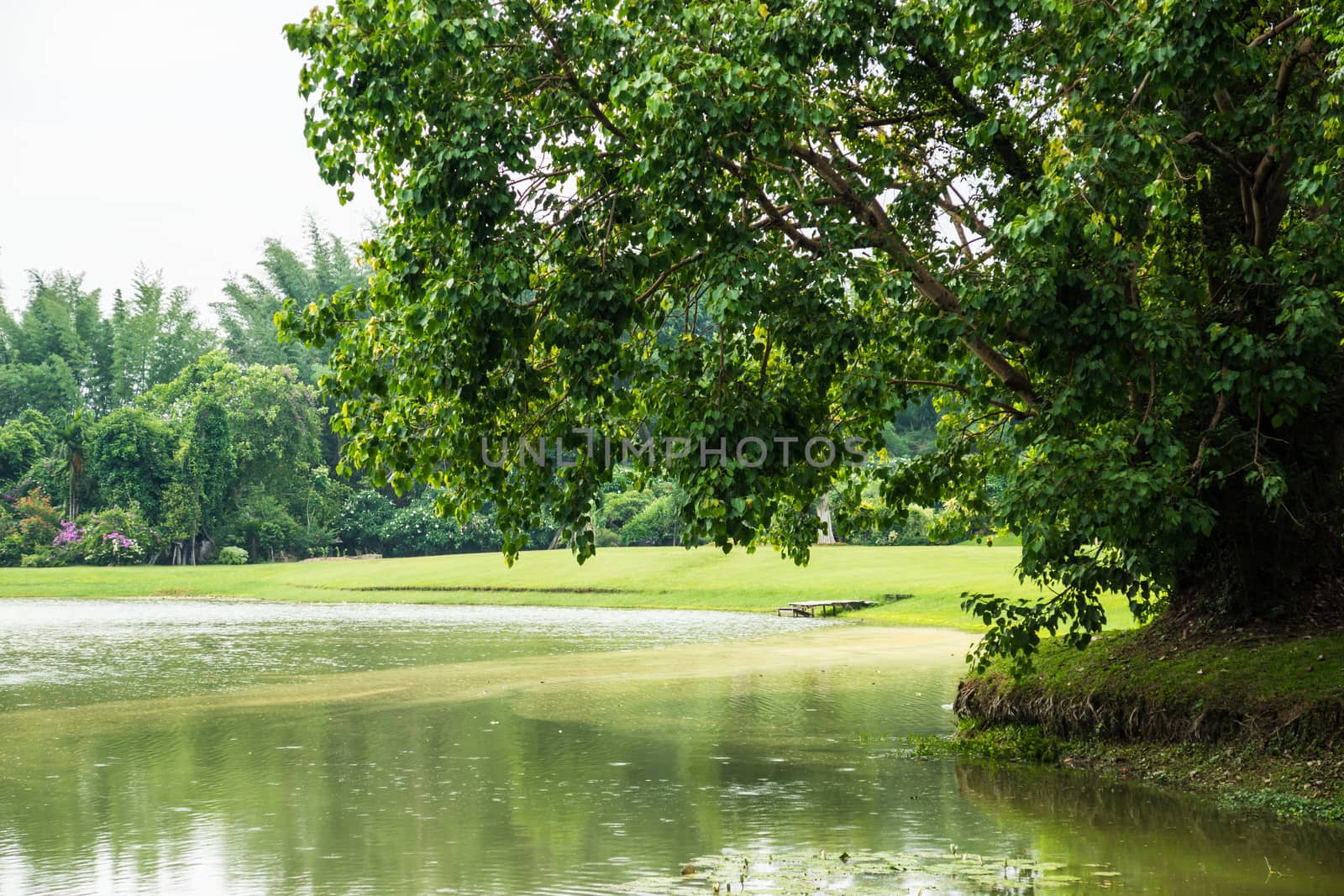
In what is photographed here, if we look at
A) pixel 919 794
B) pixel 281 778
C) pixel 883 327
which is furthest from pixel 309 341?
pixel 919 794

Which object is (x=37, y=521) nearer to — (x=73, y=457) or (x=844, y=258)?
(x=73, y=457)

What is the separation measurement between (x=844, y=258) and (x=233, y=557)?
56934 mm

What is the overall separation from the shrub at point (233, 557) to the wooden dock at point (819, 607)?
3615cm

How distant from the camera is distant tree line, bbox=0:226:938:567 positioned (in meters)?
61.0

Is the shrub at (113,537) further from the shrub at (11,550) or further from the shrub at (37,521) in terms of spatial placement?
the shrub at (11,550)

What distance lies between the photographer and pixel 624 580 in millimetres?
43312

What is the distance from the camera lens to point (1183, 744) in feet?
38.9

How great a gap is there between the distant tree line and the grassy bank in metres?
39.1

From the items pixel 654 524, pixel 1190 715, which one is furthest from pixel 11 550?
pixel 1190 715

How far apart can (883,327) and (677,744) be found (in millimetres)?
5187

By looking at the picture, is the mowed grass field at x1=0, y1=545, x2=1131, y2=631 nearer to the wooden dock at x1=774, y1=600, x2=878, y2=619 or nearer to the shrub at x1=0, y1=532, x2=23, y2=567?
the wooden dock at x1=774, y1=600, x2=878, y2=619

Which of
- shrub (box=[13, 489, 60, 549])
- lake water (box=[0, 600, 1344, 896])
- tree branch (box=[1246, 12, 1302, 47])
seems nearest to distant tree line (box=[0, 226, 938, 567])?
shrub (box=[13, 489, 60, 549])

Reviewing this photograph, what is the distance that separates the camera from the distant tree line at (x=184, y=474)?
61000 millimetres

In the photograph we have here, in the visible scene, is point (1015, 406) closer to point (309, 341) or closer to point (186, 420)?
point (309, 341)
